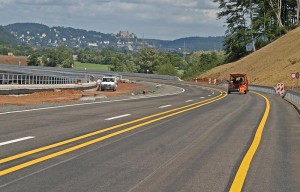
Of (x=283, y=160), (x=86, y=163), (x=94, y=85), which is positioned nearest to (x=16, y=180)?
(x=86, y=163)

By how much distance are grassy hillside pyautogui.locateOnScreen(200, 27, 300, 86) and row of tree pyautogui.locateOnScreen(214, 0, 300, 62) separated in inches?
386

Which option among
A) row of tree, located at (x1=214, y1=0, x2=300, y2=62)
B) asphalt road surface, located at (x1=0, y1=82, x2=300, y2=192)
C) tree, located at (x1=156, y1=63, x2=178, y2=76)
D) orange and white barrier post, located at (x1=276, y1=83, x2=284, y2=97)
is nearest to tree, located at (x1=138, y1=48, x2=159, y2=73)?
tree, located at (x1=156, y1=63, x2=178, y2=76)

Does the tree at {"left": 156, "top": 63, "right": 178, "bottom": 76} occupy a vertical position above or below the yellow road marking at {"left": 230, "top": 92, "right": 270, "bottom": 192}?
above

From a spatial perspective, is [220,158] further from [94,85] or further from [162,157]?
[94,85]

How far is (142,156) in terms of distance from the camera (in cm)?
992

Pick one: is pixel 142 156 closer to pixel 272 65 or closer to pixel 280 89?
pixel 280 89

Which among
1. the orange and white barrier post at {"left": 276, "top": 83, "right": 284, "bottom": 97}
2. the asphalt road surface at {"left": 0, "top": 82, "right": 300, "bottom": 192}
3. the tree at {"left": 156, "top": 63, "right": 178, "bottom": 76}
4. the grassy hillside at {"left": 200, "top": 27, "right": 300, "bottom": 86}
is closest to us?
the asphalt road surface at {"left": 0, "top": 82, "right": 300, "bottom": 192}

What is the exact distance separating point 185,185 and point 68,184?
5.63 feet

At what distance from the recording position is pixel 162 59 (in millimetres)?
192500

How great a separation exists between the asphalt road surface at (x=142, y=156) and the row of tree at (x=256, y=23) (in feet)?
330

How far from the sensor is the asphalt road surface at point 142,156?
24.6 feet

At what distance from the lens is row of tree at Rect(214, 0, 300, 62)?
113 metres

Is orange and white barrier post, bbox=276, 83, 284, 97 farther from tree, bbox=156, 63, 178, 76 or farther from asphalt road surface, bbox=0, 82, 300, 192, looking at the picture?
tree, bbox=156, 63, 178, 76

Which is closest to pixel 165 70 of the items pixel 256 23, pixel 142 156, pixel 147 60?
pixel 147 60
